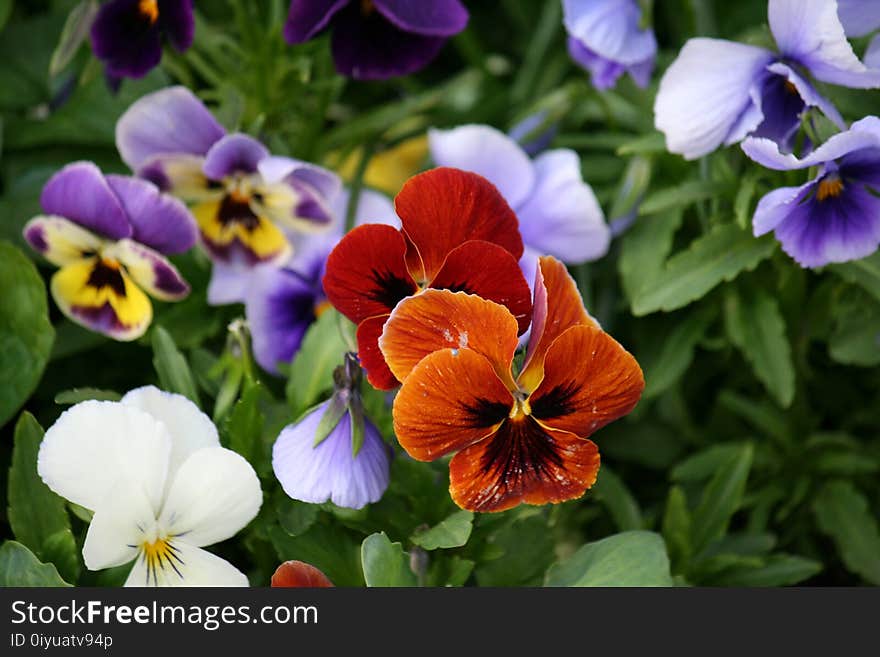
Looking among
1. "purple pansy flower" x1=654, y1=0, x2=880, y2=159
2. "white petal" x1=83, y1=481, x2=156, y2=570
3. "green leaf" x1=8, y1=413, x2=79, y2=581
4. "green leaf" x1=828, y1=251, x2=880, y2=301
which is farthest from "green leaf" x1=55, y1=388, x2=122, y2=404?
"green leaf" x1=828, y1=251, x2=880, y2=301

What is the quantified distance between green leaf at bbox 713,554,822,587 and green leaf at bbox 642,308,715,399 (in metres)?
0.18

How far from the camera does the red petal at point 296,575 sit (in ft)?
2.32

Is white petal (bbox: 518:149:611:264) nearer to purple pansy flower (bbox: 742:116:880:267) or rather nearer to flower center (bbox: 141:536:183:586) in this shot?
purple pansy flower (bbox: 742:116:880:267)

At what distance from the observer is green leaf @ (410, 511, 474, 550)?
2.36ft

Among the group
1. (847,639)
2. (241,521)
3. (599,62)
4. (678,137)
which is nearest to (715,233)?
(678,137)

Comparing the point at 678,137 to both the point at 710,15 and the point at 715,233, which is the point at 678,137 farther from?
the point at 710,15

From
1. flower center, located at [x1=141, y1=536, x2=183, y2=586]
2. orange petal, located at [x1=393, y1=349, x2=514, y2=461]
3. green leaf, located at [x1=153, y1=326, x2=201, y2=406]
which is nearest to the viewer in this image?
orange petal, located at [x1=393, y1=349, x2=514, y2=461]

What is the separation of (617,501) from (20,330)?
536 millimetres

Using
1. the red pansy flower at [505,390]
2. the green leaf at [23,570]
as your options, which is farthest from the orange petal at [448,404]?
the green leaf at [23,570]

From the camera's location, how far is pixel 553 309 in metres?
0.66

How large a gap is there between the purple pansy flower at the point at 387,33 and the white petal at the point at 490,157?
8 cm

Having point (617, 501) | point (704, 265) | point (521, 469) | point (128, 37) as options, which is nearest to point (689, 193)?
point (704, 265)

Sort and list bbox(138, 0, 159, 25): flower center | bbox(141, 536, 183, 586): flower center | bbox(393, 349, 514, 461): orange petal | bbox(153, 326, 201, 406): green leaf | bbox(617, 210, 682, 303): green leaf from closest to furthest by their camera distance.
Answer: bbox(393, 349, 514, 461): orange petal, bbox(141, 536, 183, 586): flower center, bbox(153, 326, 201, 406): green leaf, bbox(138, 0, 159, 25): flower center, bbox(617, 210, 682, 303): green leaf

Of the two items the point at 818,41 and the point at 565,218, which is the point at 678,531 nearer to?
the point at 565,218
